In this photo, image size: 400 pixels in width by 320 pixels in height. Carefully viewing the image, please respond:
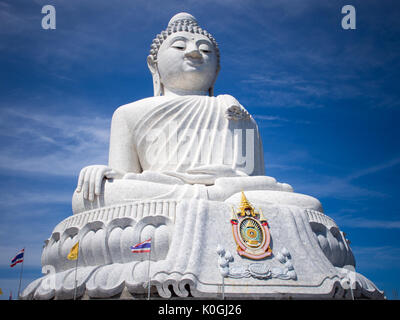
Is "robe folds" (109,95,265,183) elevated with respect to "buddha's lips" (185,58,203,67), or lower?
lower

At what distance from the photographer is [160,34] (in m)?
10.5

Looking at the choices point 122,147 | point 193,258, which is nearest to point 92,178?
point 122,147

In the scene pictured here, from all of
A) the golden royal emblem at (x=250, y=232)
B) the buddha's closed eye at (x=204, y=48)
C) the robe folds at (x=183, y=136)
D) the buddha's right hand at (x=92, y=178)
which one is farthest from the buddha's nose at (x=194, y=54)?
the golden royal emblem at (x=250, y=232)

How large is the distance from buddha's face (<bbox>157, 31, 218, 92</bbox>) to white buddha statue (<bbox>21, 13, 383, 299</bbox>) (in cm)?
100

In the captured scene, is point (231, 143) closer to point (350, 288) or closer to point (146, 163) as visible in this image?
point (146, 163)

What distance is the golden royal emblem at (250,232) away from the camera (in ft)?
20.2

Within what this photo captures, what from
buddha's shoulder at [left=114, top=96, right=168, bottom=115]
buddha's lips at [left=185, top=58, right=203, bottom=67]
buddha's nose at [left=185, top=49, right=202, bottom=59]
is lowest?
buddha's shoulder at [left=114, top=96, right=168, bottom=115]

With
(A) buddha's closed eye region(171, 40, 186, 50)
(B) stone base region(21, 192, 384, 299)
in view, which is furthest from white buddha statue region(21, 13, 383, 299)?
(A) buddha's closed eye region(171, 40, 186, 50)

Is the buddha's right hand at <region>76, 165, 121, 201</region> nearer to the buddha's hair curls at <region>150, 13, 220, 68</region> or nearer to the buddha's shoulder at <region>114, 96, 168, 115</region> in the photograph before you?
the buddha's shoulder at <region>114, 96, 168, 115</region>

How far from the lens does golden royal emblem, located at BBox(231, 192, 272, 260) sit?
6170mm

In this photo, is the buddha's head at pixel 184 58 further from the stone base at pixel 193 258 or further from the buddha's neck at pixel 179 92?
the stone base at pixel 193 258

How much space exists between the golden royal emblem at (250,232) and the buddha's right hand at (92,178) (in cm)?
236
